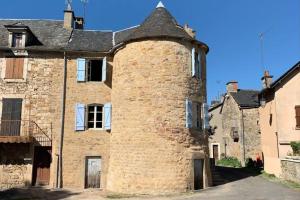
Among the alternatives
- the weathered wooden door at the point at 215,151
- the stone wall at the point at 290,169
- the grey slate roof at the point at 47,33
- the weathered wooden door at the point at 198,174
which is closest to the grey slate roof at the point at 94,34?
the grey slate roof at the point at 47,33

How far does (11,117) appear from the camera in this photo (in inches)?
671

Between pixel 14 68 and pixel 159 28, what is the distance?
27.4 ft

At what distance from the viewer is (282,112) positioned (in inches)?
736

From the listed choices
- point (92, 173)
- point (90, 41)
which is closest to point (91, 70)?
point (90, 41)

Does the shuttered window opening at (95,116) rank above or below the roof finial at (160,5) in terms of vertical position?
below

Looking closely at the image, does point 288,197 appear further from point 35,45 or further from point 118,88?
point 35,45

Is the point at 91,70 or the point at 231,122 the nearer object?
the point at 91,70

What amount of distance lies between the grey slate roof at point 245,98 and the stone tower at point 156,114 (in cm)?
1222

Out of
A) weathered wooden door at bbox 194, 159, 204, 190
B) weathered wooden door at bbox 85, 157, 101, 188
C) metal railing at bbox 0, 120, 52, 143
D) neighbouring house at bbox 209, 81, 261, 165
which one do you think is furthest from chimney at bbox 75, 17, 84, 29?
neighbouring house at bbox 209, 81, 261, 165

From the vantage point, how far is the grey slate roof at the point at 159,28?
620 inches

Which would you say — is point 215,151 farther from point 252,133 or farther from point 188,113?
point 188,113

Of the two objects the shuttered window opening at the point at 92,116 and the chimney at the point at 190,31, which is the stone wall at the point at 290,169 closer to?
the chimney at the point at 190,31

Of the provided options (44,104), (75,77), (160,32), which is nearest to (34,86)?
(44,104)

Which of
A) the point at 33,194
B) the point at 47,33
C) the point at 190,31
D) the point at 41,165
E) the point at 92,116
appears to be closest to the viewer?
the point at 33,194
